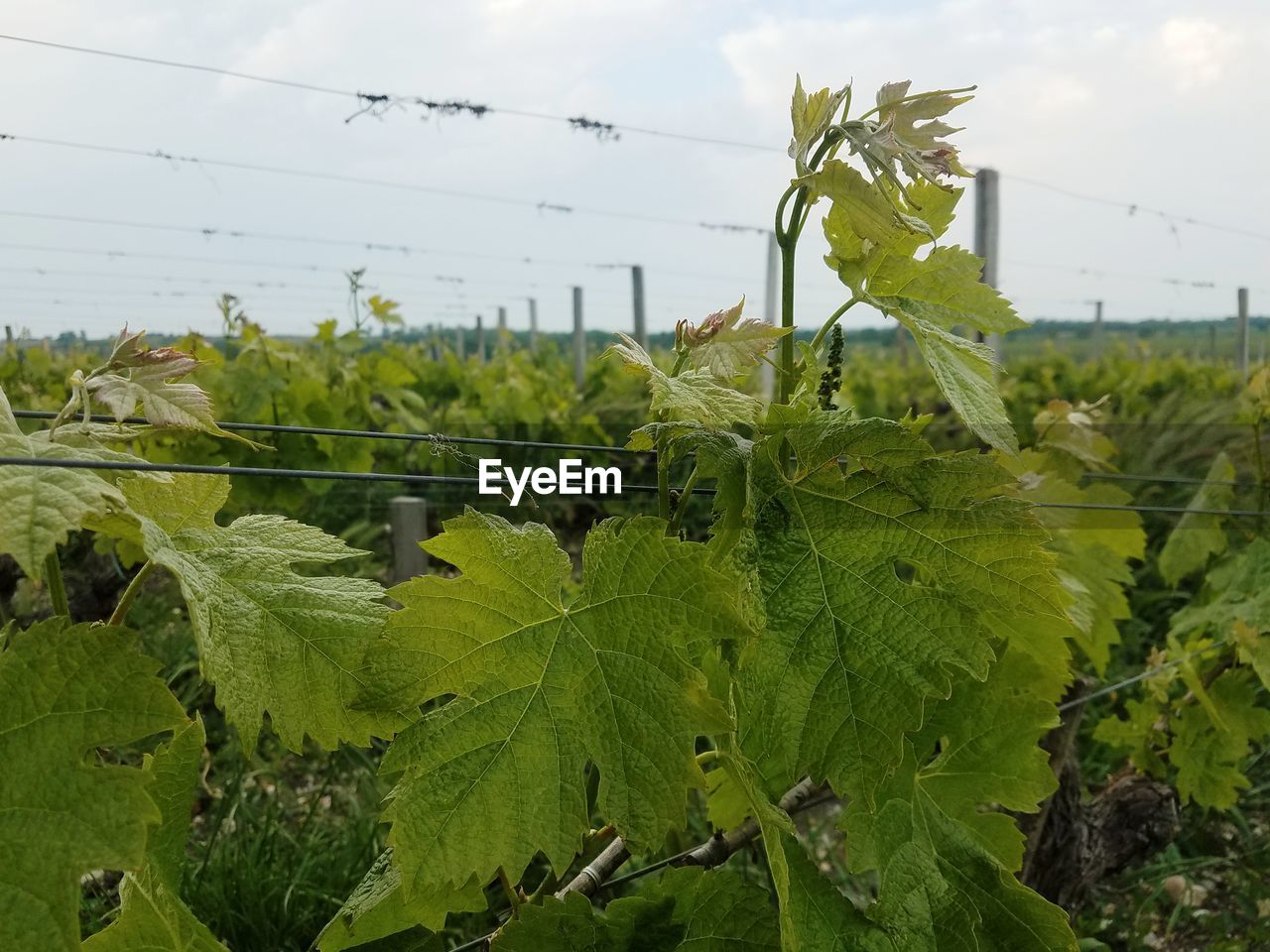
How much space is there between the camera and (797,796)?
4.15 ft

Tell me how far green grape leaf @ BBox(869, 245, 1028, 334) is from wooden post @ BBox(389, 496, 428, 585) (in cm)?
238

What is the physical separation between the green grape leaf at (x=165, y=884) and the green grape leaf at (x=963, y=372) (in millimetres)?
769

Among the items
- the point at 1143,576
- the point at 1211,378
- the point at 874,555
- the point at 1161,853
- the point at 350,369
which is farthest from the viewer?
the point at 1211,378

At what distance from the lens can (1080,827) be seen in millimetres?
2254

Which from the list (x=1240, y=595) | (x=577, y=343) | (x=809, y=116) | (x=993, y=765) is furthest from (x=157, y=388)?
(x=577, y=343)

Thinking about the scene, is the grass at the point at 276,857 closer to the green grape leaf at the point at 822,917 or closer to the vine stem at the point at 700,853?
the vine stem at the point at 700,853

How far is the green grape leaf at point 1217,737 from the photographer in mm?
2322

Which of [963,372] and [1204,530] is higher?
[963,372]

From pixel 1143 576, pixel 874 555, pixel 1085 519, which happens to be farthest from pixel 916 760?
pixel 1143 576

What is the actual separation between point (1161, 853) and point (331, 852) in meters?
2.37

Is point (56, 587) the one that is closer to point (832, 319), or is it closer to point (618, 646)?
point (618, 646)

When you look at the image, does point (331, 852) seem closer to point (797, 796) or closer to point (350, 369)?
point (797, 796)

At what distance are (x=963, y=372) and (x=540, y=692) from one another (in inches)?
21.0

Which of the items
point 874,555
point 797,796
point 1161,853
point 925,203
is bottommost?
point 1161,853
